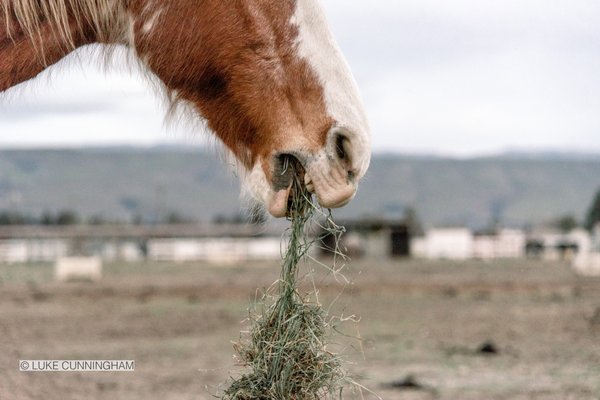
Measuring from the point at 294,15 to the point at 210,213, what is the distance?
532ft

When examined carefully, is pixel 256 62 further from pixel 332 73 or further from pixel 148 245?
pixel 148 245

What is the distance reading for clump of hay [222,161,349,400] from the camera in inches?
125

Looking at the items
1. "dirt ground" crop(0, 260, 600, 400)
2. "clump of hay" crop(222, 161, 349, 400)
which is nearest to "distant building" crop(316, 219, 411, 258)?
"dirt ground" crop(0, 260, 600, 400)

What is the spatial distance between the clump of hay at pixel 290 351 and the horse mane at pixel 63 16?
3.30ft

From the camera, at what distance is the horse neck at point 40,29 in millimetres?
2855

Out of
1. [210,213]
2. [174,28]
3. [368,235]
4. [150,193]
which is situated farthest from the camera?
[150,193]

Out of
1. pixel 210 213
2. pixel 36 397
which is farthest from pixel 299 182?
pixel 210 213

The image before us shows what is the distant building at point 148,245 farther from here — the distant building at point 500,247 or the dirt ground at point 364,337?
the dirt ground at point 364,337

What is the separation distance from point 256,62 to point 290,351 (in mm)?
1090

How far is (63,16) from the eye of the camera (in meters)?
2.87

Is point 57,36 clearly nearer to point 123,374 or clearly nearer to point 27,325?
point 123,374

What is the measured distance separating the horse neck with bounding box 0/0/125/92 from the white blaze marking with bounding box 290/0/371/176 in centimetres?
63

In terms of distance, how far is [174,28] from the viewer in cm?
288

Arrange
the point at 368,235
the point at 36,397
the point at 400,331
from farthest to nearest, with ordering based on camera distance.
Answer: the point at 368,235
the point at 400,331
the point at 36,397
